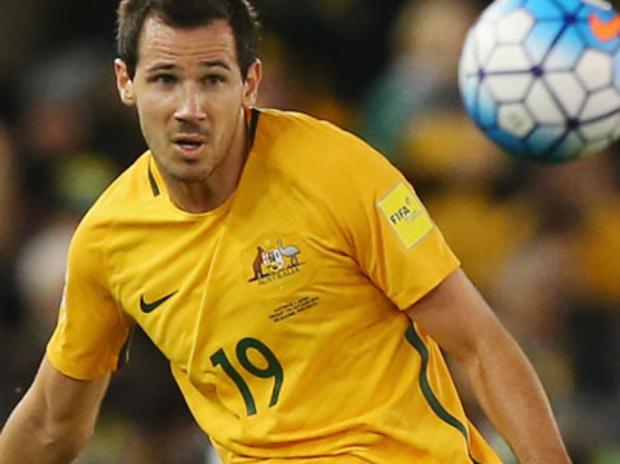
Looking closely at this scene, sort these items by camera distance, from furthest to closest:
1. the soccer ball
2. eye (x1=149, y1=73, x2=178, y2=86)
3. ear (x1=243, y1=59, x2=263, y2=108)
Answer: the soccer ball → ear (x1=243, y1=59, x2=263, y2=108) → eye (x1=149, y1=73, x2=178, y2=86)

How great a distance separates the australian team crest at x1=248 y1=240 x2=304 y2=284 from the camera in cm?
475

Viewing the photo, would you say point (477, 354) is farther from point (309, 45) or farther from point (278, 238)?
point (309, 45)

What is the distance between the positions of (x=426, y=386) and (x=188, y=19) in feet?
3.58

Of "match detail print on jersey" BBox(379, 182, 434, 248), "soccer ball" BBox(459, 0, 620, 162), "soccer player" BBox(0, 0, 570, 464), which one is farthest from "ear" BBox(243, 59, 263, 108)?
"soccer ball" BBox(459, 0, 620, 162)

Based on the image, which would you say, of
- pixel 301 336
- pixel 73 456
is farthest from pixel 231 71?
pixel 73 456

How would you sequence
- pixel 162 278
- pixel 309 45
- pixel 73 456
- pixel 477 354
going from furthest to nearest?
pixel 309 45 < pixel 73 456 < pixel 162 278 < pixel 477 354

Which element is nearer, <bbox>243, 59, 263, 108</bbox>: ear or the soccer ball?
<bbox>243, 59, 263, 108</bbox>: ear

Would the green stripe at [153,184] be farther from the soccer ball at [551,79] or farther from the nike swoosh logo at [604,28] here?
the nike swoosh logo at [604,28]

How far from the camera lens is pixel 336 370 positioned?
15.8 ft

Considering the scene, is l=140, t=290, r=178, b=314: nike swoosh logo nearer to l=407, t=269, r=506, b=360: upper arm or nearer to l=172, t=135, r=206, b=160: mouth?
l=172, t=135, r=206, b=160: mouth

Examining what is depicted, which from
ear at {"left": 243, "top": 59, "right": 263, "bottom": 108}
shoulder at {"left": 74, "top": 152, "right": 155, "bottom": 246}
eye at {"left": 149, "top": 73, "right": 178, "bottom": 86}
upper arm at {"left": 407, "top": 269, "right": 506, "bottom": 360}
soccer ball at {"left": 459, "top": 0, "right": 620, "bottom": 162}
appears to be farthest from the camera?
soccer ball at {"left": 459, "top": 0, "right": 620, "bottom": 162}

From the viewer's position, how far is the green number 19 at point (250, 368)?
4836 mm

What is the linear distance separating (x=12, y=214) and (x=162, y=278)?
3.90m

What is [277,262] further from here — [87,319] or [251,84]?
[87,319]
